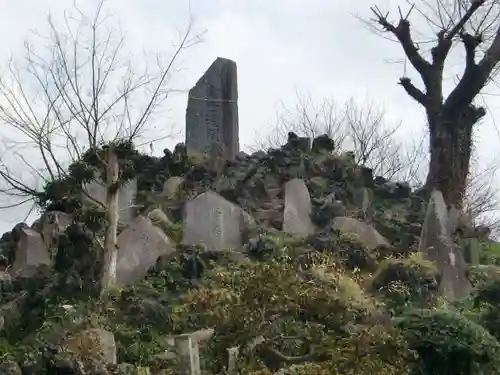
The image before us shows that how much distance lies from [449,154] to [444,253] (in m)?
4.84

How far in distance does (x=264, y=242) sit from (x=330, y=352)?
11.1 feet

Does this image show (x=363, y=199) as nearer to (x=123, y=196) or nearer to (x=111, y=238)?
(x=123, y=196)

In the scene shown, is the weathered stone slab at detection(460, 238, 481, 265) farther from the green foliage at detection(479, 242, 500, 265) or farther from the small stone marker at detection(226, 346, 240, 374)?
the small stone marker at detection(226, 346, 240, 374)

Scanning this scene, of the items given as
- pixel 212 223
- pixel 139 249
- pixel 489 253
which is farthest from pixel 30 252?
pixel 489 253

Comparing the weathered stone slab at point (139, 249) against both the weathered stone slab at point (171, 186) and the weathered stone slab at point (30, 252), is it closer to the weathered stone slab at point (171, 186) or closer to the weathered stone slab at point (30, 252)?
the weathered stone slab at point (30, 252)

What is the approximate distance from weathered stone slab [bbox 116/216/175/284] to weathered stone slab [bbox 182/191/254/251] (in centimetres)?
40

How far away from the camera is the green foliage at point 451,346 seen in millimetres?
6574

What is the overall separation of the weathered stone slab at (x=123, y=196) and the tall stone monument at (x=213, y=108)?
6.01ft

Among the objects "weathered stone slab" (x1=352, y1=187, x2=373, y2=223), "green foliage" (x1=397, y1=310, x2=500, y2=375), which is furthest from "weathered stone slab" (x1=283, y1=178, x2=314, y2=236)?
"green foliage" (x1=397, y1=310, x2=500, y2=375)

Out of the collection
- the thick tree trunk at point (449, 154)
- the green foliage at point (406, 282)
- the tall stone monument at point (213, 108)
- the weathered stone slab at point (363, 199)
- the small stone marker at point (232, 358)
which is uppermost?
the tall stone monument at point (213, 108)

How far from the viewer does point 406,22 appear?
51.1ft

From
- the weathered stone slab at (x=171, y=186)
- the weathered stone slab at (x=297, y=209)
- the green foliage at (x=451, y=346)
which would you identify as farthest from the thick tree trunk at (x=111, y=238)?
the green foliage at (x=451, y=346)

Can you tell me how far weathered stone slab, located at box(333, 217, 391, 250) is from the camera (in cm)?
1159

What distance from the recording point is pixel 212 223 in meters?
11.6
